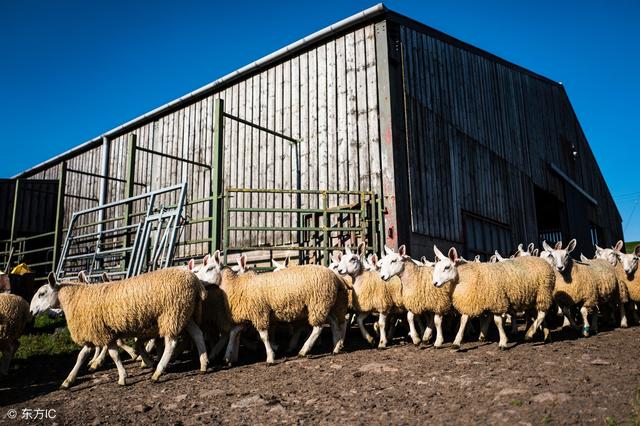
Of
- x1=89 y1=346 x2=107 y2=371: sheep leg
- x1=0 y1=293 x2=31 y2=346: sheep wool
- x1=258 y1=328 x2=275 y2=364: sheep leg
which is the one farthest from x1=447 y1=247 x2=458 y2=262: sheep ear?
x1=0 y1=293 x2=31 y2=346: sheep wool

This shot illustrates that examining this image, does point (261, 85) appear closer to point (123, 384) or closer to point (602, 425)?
point (123, 384)

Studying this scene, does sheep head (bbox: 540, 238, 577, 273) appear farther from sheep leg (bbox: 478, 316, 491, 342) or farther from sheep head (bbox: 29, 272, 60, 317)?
sheep head (bbox: 29, 272, 60, 317)

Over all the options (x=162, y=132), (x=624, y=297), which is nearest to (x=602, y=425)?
(x=624, y=297)

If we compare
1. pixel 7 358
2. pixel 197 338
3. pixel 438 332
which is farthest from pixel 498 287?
pixel 7 358

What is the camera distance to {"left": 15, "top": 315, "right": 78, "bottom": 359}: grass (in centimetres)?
782

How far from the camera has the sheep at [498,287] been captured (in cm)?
692

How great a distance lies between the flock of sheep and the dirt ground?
0.35 meters

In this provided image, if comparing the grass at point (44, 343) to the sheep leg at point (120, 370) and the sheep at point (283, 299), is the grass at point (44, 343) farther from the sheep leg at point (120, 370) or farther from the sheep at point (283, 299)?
the sheep at point (283, 299)

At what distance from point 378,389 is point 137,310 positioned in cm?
312

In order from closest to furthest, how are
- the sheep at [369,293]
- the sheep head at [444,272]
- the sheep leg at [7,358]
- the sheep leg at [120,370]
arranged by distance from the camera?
the sheep leg at [120,370], the sheep leg at [7,358], the sheep head at [444,272], the sheep at [369,293]

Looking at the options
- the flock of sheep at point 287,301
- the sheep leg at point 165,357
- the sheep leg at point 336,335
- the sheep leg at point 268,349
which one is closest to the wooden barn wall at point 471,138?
the flock of sheep at point 287,301

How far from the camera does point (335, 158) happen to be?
1159cm

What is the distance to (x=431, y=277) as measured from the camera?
761cm

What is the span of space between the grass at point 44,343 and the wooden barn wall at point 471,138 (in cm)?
725
